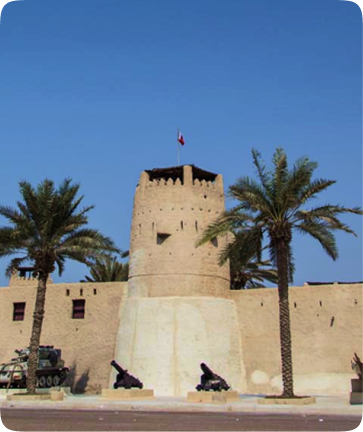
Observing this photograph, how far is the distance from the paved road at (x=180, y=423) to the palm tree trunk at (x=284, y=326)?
3.71 metres

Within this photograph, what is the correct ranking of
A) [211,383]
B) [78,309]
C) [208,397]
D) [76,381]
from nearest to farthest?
1. [208,397]
2. [211,383]
3. [76,381]
4. [78,309]

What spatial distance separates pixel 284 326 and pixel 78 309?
1267 cm

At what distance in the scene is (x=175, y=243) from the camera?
24.8m

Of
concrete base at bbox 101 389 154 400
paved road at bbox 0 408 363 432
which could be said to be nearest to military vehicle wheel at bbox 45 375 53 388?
concrete base at bbox 101 389 154 400

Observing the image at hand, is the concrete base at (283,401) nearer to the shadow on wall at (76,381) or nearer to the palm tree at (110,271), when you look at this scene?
the shadow on wall at (76,381)

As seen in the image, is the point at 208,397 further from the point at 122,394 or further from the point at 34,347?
the point at 34,347

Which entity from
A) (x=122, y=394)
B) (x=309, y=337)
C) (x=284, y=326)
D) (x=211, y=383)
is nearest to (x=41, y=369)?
(x=122, y=394)

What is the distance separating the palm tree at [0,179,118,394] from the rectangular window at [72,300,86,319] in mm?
5741

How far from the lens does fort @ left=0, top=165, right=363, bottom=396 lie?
2283cm

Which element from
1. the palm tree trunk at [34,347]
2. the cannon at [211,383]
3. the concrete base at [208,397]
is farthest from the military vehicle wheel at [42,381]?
the concrete base at [208,397]

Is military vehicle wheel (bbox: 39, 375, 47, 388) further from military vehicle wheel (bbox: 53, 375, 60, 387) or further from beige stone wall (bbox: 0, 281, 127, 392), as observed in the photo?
beige stone wall (bbox: 0, 281, 127, 392)

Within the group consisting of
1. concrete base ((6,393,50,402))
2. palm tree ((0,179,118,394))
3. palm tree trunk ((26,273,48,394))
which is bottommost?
concrete base ((6,393,50,402))

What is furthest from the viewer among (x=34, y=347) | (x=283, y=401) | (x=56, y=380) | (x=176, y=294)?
(x=56, y=380)

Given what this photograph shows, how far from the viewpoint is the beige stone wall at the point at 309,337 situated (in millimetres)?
22391
